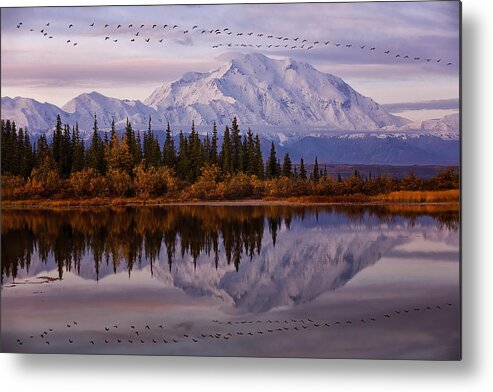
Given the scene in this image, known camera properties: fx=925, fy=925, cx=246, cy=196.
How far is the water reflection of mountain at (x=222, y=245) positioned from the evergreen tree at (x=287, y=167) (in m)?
0.19

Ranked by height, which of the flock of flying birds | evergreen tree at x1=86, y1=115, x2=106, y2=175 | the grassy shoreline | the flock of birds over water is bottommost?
the flock of birds over water

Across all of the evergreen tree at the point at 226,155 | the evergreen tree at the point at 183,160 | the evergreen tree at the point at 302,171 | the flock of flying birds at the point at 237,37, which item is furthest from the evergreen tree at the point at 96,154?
the evergreen tree at the point at 302,171

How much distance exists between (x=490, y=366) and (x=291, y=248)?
1155 mm

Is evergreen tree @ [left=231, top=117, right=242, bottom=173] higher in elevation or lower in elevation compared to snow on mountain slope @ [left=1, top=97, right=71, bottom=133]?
lower

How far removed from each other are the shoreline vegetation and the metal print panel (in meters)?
0.01

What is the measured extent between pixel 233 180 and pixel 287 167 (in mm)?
302

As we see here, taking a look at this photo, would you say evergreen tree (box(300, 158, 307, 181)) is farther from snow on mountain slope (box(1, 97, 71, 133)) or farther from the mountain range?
snow on mountain slope (box(1, 97, 71, 133))

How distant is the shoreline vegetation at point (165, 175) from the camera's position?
490 cm

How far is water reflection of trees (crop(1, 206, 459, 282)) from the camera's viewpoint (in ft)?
16.0

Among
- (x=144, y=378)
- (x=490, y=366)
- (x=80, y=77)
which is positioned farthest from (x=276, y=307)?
(x=80, y=77)

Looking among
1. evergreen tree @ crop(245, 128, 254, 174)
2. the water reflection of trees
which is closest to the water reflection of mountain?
the water reflection of trees

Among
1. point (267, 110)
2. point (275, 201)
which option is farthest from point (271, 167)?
point (267, 110)

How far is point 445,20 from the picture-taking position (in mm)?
4613

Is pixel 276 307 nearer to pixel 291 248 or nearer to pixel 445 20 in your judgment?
pixel 291 248
